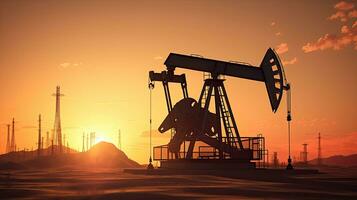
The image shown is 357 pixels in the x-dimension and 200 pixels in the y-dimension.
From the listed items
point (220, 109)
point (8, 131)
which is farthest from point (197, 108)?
point (8, 131)

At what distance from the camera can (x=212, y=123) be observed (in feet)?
112

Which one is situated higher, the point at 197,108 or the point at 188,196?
the point at 197,108

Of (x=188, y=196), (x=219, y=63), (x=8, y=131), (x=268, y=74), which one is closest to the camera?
(x=188, y=196)

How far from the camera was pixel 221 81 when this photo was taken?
33.4 m

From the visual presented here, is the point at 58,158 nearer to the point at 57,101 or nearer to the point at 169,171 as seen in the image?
the point at 57,101

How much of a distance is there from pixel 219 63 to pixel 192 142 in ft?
18.0

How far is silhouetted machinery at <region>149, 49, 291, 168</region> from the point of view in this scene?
1259 inches

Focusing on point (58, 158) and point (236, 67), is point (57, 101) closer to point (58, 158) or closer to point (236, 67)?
point (58, 158)

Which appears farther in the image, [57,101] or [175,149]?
[57,101]

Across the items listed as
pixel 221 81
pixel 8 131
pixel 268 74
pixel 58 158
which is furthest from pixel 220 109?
pixel 8 131

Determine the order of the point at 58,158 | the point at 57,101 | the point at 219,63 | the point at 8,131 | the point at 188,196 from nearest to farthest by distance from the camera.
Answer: the point at 188,196
the point at 219,63
the point at 57,101
the point at 58,158
the point at 8,131

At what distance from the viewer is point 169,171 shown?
32.2 meters

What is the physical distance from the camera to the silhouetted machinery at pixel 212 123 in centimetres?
3198

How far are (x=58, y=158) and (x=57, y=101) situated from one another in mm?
22146
